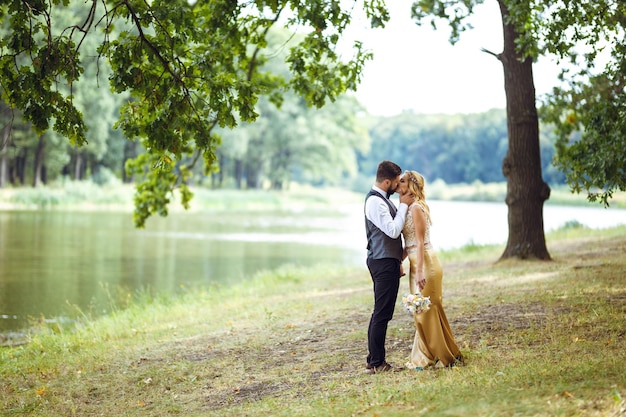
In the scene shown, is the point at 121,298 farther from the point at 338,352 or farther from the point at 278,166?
the point at 278,166

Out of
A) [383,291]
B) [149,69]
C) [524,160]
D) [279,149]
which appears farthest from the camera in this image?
[279,149]

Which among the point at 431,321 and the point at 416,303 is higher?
the point at 416,303

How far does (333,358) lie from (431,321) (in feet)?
4.98

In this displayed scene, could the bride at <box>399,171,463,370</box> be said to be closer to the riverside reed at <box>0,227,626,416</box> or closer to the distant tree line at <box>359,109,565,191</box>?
the riverside reed at <box>0,227,626,416</box>

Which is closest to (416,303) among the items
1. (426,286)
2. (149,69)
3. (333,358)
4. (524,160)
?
(426,286)

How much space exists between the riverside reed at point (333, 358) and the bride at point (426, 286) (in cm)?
27

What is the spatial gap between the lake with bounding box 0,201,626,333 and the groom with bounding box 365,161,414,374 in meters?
8.57

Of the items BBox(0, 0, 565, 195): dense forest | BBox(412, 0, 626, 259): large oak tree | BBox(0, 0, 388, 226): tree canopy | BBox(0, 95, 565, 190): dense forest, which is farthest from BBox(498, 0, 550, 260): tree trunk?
BBox(0, 95, 565, 190): dense forest

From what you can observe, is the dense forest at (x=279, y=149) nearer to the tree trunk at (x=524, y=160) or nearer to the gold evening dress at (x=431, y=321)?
the gold evening dress at (x=431, y=321)

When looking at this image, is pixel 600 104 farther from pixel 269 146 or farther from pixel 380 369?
pixel 269 146

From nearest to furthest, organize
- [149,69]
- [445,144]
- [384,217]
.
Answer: [384,217] < [149,69] < [445,144]

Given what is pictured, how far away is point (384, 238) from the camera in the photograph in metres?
6.91

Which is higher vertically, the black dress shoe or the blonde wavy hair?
the blonde wavy hair

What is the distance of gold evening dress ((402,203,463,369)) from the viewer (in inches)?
277
